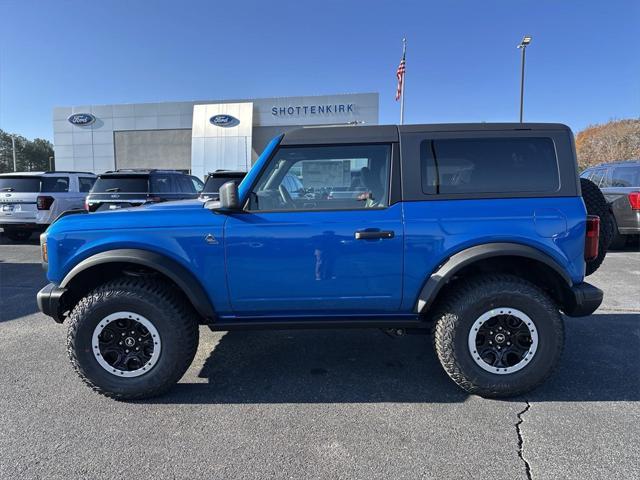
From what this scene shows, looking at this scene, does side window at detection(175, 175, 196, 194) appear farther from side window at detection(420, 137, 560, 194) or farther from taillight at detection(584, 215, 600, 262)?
taillight at detection(584, 215, 600, 262)

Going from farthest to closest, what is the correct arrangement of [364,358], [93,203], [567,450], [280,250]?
[93,203] → [364,358] → [280,250] → [567,450]

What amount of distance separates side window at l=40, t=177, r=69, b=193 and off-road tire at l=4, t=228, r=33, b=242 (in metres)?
1.43

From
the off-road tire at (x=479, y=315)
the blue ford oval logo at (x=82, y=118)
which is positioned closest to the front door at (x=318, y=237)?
the off-road tire at (x=479, y=315)

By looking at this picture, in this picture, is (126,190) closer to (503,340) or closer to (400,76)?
(503,340)

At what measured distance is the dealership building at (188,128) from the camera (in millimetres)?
25719

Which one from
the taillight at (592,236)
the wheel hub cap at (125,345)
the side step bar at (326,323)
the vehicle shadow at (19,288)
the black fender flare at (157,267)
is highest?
the taillight at (592,236)

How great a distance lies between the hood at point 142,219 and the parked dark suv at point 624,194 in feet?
26.7

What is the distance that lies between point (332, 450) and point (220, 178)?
7.43 metres

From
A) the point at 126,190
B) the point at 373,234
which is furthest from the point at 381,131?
the point at 126,190

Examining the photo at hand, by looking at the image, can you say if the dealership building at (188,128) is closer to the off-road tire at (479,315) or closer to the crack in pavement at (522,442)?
the off-road tire at (479,315)

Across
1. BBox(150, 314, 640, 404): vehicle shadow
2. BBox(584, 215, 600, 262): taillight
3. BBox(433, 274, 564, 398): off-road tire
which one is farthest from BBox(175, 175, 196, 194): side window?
BBox(584, 215, 600, 262): taillight

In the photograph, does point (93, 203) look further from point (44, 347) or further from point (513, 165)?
point (513, 165)

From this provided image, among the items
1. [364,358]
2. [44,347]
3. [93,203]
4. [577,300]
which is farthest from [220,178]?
[577,300]

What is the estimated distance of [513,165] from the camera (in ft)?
9.78
